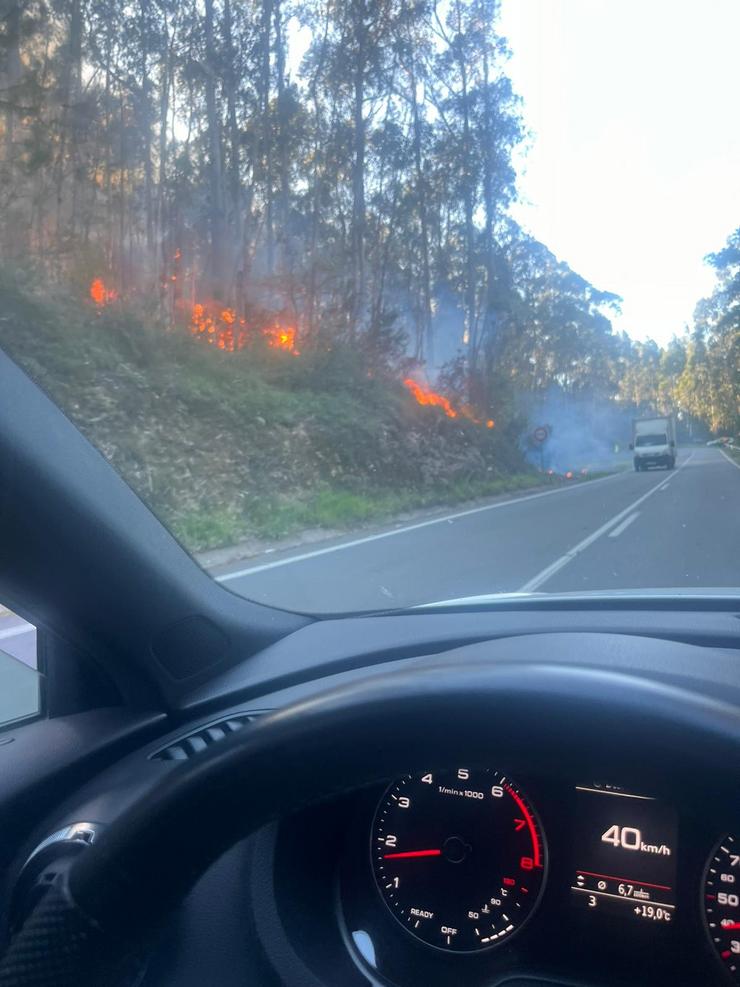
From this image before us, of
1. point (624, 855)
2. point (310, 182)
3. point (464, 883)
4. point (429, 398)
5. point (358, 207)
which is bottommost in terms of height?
point (464, 883)

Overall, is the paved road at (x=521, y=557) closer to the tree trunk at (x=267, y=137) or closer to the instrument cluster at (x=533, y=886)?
the instrument cluster at (x=533, y=886)

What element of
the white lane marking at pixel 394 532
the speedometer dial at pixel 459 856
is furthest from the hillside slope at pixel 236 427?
the speedometer dial at pixel 459 856

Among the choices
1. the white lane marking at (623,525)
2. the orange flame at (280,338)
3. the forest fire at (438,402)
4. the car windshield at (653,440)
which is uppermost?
the orange flame at (280,338)

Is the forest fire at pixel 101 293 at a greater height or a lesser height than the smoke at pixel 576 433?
greater

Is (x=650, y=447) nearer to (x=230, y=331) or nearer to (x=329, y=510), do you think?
(x=230, y=331)

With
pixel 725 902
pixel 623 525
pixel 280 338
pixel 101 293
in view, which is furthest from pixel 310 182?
pixel 725 902

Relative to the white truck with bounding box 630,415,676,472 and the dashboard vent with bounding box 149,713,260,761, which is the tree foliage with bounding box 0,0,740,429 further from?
the white truck with bounding box 630,415,676,472

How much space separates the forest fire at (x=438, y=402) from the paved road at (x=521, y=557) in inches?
572

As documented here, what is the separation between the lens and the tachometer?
1.97m

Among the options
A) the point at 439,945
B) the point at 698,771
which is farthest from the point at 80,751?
the point at 698,771

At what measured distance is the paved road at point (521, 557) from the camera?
6.54m

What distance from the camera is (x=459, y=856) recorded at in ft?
7.42

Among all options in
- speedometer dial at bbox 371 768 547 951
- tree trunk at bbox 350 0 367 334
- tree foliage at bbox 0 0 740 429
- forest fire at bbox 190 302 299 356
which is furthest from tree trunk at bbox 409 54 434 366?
speedometer dial at bbox 371 768 547 951

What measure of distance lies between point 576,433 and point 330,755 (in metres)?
27.6
